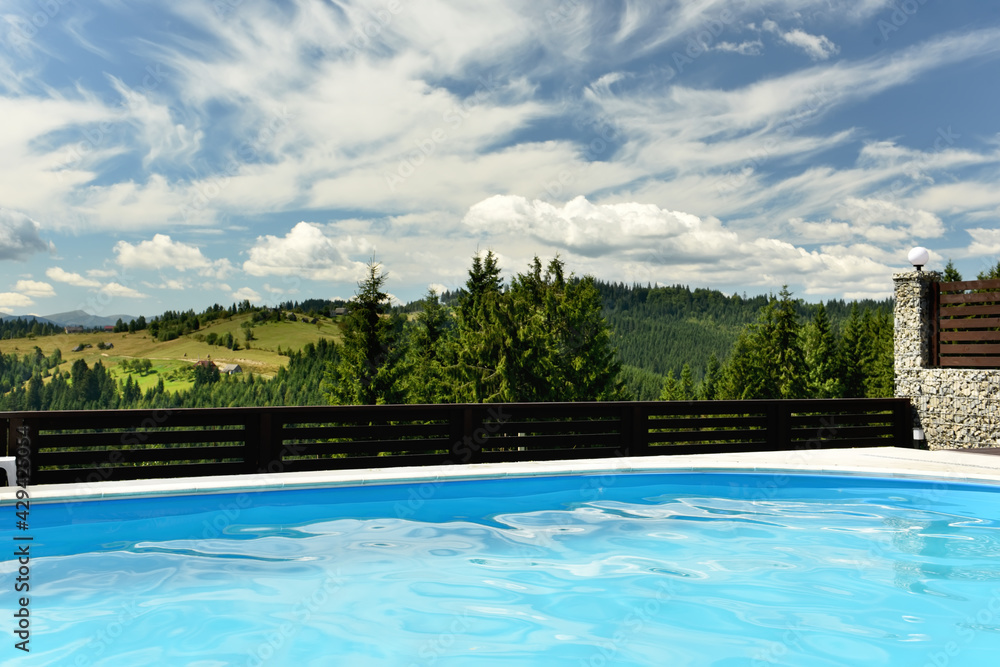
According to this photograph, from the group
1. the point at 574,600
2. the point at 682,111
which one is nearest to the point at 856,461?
the point at 574,600

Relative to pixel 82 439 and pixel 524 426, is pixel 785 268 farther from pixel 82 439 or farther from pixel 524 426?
pixel 82 439

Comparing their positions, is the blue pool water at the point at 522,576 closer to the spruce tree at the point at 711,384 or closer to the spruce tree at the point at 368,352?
the spruce tree at the point at 368,352

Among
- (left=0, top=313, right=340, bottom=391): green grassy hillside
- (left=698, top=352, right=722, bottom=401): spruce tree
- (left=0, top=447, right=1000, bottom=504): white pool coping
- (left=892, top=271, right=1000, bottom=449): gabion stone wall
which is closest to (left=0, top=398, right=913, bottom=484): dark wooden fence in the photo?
(left=0, top=447, right=1000, bottom=504): white pool coping

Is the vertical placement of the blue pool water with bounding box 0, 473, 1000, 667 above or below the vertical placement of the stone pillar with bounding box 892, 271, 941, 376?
below

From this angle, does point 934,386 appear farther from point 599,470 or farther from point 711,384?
point 711,384

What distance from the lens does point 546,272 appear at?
31094 millimetres

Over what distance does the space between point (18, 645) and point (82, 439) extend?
290 centimetres

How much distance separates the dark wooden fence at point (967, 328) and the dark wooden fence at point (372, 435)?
4.00 ft

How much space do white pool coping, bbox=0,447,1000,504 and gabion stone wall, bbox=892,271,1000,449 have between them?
1228 millimetres

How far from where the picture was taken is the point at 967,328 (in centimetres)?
1020

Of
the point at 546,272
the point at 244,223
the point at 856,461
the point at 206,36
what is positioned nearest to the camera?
the point at 856,461

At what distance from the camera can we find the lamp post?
416 inches

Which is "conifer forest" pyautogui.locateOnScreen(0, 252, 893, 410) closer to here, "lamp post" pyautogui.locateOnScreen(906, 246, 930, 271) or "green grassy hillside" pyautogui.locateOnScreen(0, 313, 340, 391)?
"green grassy hillside" pyautogui.locateOnScreen(0, 313, 340, 391)

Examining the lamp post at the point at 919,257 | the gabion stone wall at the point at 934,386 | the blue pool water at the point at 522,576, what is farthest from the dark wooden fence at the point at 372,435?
the lamp post at the point at 919,257
